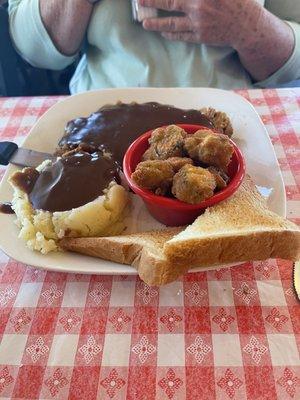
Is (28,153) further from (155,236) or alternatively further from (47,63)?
(47,63)

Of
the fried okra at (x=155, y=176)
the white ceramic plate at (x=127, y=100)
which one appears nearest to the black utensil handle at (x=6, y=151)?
the white ceramic plate at (x=127, y=100)

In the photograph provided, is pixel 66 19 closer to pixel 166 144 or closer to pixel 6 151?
pixel 6 151

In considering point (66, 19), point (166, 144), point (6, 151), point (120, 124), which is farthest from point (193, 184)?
point (66, 19)

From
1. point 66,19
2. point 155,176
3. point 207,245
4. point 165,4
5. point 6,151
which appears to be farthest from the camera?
point 66,19

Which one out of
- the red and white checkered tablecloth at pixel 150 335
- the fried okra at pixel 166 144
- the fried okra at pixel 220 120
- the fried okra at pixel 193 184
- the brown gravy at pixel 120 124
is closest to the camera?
the red and white checkered tablecloth at pixel 150 335

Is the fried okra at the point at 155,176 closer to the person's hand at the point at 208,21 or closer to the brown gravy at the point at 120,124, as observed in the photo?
the brown gravy at the point at 120,124

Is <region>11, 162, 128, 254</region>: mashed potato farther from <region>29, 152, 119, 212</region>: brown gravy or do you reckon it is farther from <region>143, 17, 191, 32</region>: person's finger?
<region>143, 17, 191, 32</region>: person's finger
